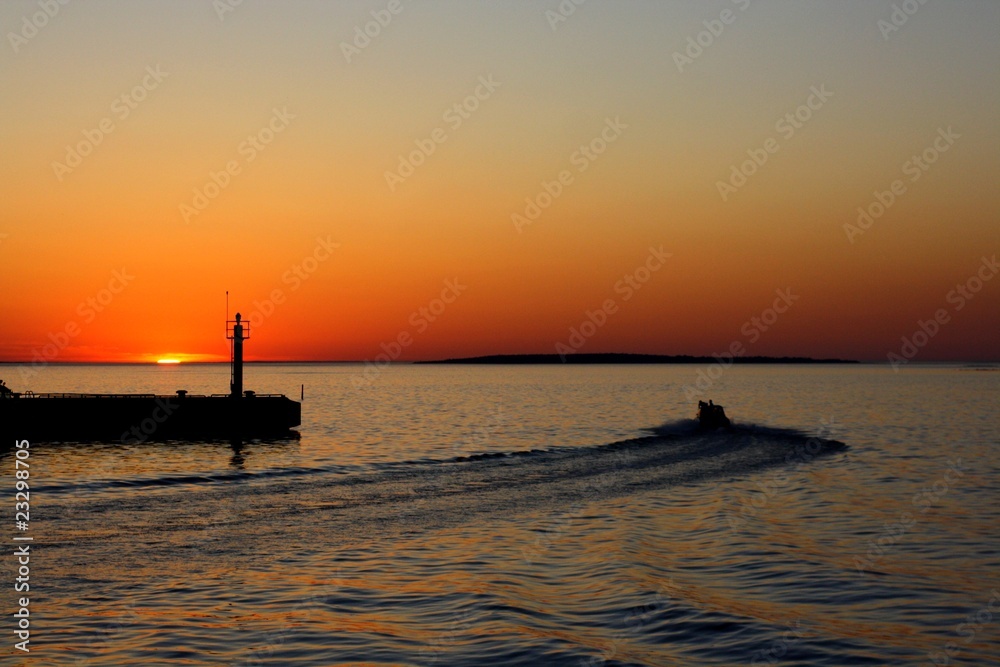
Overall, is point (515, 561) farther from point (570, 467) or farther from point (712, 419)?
point (712, 419)

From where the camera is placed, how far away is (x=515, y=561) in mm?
21766

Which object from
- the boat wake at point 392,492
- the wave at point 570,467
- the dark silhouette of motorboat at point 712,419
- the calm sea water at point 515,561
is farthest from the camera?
the dark silhouette of motorboat at point 712,419

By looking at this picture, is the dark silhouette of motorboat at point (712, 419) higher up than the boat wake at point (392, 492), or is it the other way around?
the dark silhouette of motorboat at point (712, 419)

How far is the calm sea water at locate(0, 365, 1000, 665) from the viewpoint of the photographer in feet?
50.0

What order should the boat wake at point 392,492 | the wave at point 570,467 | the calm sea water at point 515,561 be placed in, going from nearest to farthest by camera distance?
the calm sea water at point 515,561 < the boat wake at point 392,492 < the wave at point 570,467

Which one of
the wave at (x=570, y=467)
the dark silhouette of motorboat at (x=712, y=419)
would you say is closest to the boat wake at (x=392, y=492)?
the wave at (x=570, y=467)

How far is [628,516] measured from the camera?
28.9 meters

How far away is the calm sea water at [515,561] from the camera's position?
1524 centimetres

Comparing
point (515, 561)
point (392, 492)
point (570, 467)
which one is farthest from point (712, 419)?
point (515, 561)

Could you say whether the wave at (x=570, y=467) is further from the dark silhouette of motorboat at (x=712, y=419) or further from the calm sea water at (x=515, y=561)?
the dark silhouette of motorboat at (x=712, y=419)

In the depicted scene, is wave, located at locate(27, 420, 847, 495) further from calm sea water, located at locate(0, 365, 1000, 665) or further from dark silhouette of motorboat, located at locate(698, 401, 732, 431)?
dark silhouette of motorboat, located at locate(698, 401, 732, 431)

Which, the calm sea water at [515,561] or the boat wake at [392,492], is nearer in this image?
the calm sea water at [515,561]

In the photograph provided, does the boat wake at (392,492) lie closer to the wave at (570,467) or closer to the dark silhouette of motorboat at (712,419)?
the wave at (570,467)

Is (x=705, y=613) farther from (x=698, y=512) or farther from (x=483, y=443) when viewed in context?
(x=483, y=443)
